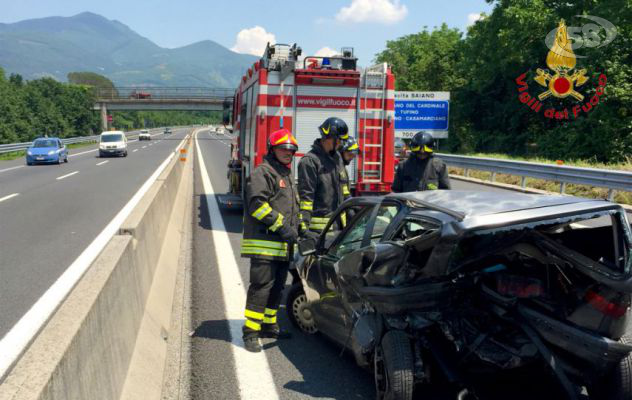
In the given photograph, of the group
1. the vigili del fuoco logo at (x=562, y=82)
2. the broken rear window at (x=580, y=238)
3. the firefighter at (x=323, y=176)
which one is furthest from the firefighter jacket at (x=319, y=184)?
the vigili del fuoco logo at (x=562, y=82)

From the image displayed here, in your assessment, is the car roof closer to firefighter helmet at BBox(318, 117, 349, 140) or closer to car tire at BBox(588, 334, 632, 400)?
car tire at BBox(588, 334, 632, 400)

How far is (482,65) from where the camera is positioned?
36.3m

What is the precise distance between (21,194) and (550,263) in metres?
15.4

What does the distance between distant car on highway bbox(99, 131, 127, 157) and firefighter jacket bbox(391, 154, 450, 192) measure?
104 feet

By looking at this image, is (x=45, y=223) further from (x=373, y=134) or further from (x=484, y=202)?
(x=484, y=202)

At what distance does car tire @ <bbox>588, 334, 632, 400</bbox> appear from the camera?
3391 mm

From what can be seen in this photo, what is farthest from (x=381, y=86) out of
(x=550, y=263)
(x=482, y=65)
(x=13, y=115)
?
(x=13, y=115)

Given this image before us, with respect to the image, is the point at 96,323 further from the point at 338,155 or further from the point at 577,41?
the point at 577,41

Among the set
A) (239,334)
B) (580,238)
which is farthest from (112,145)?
(580,238)

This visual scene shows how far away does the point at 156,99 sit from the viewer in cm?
7938

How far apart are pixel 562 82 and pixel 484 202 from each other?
28.6 metres

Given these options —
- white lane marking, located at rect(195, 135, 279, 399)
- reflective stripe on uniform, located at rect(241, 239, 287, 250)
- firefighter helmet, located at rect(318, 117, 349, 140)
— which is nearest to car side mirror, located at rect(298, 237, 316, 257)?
reflective stripe on uniform, located at rect(241, 239, 287, 250)

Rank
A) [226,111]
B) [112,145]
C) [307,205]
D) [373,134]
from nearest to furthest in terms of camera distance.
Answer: [307,205] < [373,134] < [226,111] < [112,145]

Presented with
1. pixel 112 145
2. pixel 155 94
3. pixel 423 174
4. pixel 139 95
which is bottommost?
pixel 112 145
